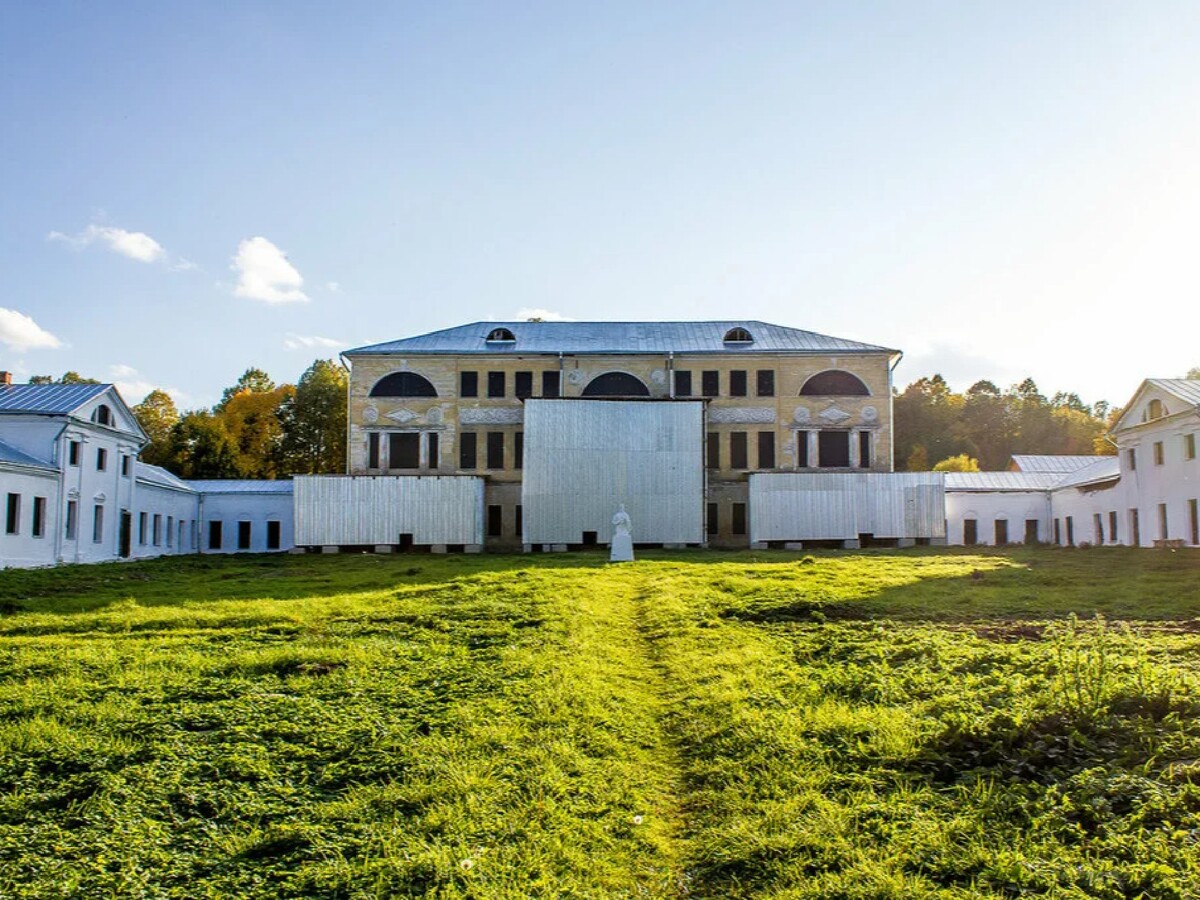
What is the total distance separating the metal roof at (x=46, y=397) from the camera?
113 feet

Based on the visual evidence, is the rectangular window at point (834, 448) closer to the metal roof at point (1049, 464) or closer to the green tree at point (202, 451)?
the metal roof at point (1049, 464)

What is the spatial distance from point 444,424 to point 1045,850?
41.3 metres

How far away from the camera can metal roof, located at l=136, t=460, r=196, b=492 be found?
44344mm


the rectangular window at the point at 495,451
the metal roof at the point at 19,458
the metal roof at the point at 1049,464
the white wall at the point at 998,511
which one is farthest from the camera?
the metal roof at the point at 1049,464

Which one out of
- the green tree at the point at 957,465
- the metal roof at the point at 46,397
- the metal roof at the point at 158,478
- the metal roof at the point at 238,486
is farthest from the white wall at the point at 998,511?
the metal roof at the point at 46,397

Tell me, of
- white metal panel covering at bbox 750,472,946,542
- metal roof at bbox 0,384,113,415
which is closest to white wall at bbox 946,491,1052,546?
white metal panel covering at bbox 750,472,946,542

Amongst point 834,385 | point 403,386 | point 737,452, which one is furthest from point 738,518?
point 403,386

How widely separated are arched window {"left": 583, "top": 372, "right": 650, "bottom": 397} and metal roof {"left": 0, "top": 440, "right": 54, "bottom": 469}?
76.0 feet

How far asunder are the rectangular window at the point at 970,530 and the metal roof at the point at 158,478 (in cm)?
3971

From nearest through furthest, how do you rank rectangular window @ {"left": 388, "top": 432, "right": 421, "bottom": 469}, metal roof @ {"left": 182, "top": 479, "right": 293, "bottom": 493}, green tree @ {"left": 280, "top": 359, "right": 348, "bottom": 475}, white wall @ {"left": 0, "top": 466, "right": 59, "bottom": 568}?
white wall @ {"left": 0, "top": 466, "right": 59, "bottom": 568}
rectangular window @ {"left": 388, "top": 432, "right": 421, "bottom": 469}
metal roof @ {"left": 182, "top": 479, "right": 293, "bottom": 493}
green tree @ {"left": 280, "top": 359, "right": 348, "bottom": 475}

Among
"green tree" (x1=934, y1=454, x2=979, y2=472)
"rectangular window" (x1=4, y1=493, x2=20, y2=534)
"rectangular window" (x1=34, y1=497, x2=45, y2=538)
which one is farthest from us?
"green tree" (x1=934, y1=454, x2=979, y2=472)

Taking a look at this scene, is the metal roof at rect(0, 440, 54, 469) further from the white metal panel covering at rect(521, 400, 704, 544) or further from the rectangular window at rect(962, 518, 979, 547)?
the rectangular window at rect(962, 518, 979, 547)

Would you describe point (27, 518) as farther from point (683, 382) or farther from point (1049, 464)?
point (1049, 464)

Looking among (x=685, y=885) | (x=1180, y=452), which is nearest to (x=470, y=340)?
(x=1180, y=452)
